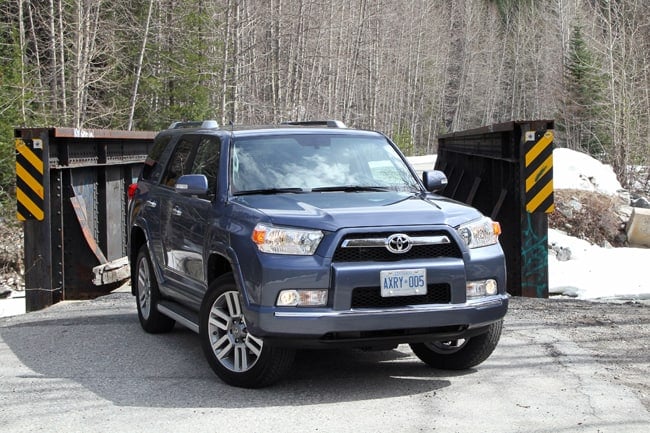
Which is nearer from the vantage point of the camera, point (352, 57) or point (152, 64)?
point (152, 64)

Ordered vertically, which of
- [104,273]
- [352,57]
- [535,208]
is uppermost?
[352,57]

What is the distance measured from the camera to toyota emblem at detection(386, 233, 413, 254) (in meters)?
5.98

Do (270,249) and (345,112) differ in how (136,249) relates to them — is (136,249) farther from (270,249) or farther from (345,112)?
(345,112)

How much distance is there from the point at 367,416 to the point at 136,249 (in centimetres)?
432

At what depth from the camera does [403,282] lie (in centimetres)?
595

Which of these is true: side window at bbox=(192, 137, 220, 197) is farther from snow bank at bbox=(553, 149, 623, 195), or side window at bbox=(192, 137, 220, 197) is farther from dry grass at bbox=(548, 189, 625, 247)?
snow bank at bbox=(553, 149, 623, 195)

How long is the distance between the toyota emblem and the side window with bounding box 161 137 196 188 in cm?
260

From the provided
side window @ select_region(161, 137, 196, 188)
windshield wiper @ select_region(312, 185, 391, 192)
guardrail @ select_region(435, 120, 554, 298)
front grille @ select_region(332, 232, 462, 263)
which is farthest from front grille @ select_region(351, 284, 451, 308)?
guardrail @ select_region(435, 120, 554, 298)

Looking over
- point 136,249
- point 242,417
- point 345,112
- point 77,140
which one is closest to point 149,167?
point 136,249

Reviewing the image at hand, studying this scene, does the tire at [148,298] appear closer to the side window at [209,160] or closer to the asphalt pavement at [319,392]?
the asphalt pavement at [319,392]

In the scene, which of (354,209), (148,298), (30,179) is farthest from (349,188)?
(30,179)

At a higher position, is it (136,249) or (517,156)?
(517,156)

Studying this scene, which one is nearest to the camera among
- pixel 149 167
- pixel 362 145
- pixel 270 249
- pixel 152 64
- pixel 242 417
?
pixel 242 417

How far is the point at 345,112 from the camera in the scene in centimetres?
5912
